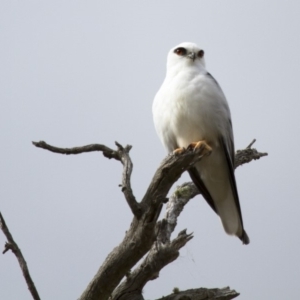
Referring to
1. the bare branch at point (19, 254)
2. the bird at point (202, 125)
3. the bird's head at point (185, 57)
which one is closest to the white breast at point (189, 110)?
the bird at point (202, 125)

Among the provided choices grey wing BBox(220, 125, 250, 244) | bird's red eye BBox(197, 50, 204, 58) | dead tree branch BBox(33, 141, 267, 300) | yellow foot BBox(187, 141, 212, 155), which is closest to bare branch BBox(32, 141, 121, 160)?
dead tree branch BBox(33, 141, 267, 300)

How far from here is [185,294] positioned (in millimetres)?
6488

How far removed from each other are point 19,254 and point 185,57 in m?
3.67

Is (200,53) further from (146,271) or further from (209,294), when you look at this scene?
(209,294)

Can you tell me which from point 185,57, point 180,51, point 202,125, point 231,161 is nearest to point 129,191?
point 202,125

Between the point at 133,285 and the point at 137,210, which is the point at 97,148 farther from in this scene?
the point at 133,285

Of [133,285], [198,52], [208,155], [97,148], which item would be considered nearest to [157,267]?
[133,285]

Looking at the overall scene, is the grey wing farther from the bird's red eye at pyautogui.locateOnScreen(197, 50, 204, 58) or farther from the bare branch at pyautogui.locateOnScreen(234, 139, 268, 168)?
the bird's red eye at pyautogui.locateOnScreen(197, 50, 204, 58)

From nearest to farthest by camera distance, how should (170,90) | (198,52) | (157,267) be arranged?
(157,267) → (170,90) → (198,52)

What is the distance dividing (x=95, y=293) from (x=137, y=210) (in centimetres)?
89

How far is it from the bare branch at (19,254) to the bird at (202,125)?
2078 millimetres

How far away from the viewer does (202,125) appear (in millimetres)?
7715

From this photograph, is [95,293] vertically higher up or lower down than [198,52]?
lower down

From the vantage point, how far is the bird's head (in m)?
8.51
